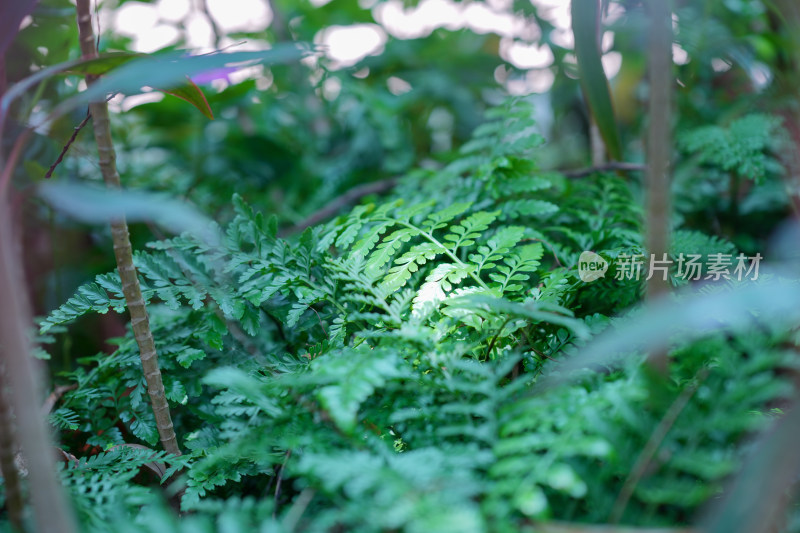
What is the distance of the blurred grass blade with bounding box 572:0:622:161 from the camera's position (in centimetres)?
64

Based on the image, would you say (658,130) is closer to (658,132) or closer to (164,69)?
(658,132)

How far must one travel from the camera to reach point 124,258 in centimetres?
58

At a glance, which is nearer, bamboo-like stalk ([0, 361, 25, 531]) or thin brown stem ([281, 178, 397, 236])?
bamboo-like stalk ([0, 361, 25, 531])

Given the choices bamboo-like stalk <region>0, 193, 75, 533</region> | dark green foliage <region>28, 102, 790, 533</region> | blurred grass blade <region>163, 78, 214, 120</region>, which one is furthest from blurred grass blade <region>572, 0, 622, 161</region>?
bamboo-like stalk <region>0, 193, 75, 533</region>

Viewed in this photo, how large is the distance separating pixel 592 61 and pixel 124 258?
635mm

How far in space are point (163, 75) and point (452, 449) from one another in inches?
16.7

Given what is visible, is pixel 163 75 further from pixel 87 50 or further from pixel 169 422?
pixel 169 422

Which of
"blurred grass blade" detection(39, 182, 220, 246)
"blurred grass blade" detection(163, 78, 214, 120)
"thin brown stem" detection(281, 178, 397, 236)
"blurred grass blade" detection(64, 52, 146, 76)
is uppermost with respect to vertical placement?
"blurred grass blade" detection(64, 52, 146, 76)

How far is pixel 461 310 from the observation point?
0.64m

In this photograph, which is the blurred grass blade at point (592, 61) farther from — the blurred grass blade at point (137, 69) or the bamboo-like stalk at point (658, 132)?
the blurred grass blade at point (137, 69)

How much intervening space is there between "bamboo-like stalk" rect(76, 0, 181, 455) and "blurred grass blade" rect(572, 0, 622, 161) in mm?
555

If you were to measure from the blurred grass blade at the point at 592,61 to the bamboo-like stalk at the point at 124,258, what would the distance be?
1.82 feet

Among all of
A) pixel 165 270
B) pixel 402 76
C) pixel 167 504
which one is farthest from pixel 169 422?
pixel 402 76

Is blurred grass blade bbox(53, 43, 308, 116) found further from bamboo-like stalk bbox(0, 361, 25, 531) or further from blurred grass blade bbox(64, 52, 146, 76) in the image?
bamboo-like stalk bbox(0, 361, 25, 531)
